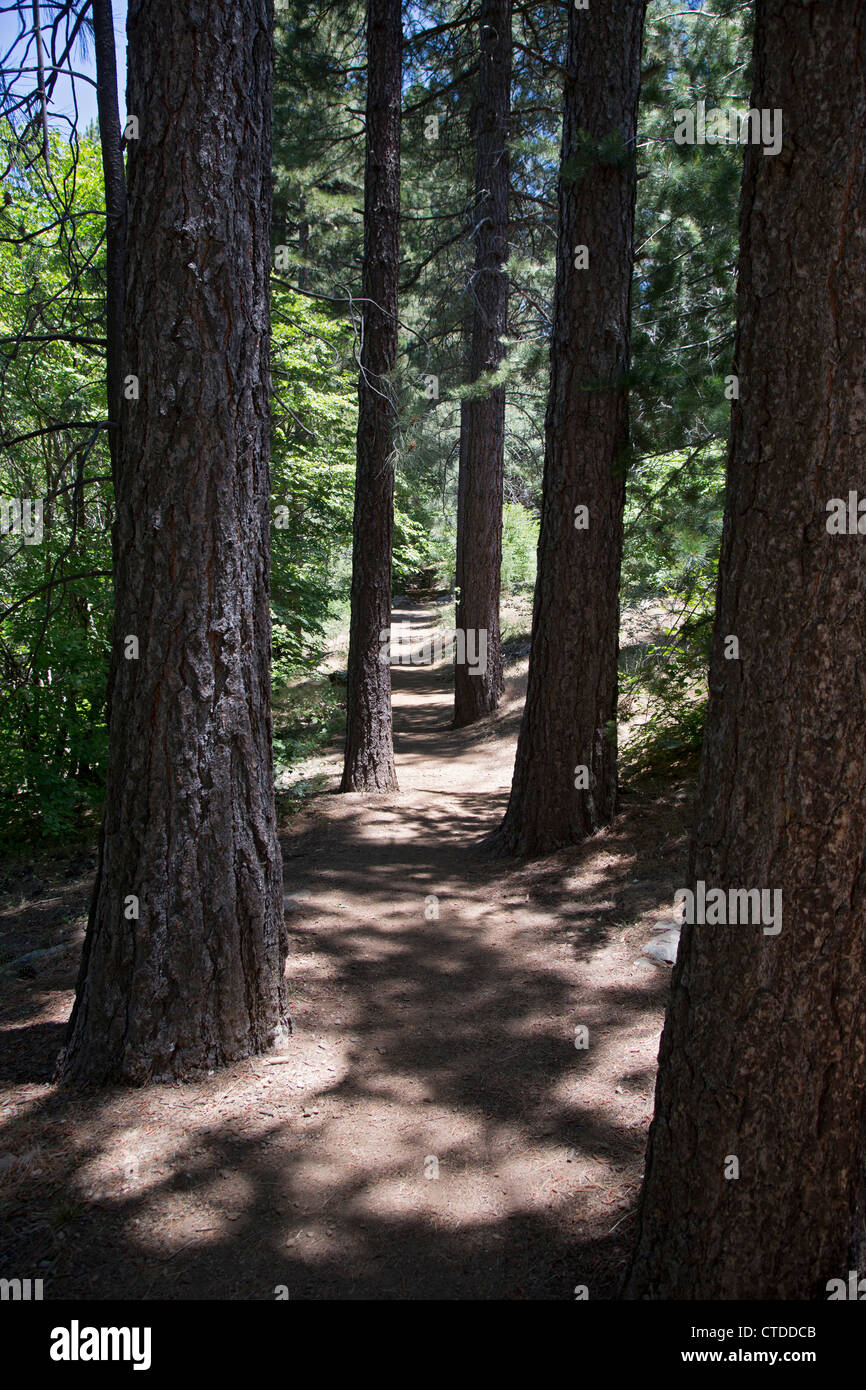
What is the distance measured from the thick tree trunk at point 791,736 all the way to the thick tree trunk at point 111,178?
337 centimetres

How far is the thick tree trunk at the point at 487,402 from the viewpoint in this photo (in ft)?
38.7

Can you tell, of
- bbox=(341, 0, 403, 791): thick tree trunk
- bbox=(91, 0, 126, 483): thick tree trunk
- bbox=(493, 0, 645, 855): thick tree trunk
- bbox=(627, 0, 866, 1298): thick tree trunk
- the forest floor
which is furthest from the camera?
bbox=(341, 0, 403, 791): thick tree trunk

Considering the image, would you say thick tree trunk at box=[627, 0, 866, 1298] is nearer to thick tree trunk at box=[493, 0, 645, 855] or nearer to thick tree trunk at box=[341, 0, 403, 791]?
thick tree trunk at box=[493, 0, 645, 855]

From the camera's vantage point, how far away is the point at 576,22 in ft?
21.1

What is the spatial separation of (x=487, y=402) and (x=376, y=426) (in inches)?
167

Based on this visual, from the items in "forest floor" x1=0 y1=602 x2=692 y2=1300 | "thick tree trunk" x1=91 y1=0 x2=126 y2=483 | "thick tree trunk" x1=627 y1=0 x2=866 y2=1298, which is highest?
"thick tree trunk" x1=91 y1=0 x2=126 y2=483

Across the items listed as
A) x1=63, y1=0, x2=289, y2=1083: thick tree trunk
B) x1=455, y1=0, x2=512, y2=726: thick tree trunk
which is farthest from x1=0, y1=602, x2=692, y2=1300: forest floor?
x1=455, y1=0, x2=512, y2=726: thick tree trunk

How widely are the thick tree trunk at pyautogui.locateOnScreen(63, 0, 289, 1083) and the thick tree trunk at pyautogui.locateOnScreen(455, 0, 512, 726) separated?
8358mm

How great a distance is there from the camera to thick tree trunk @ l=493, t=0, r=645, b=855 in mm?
6441

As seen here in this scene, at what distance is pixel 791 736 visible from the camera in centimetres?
215

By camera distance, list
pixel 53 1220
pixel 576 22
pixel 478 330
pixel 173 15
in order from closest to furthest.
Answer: pixel 53 1220 → pixel 173 15 → pixel 576 22 → pixel 478 330

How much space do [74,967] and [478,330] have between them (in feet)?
34.9

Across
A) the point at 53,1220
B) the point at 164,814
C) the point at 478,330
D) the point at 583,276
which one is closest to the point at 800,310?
the point at 164,814
